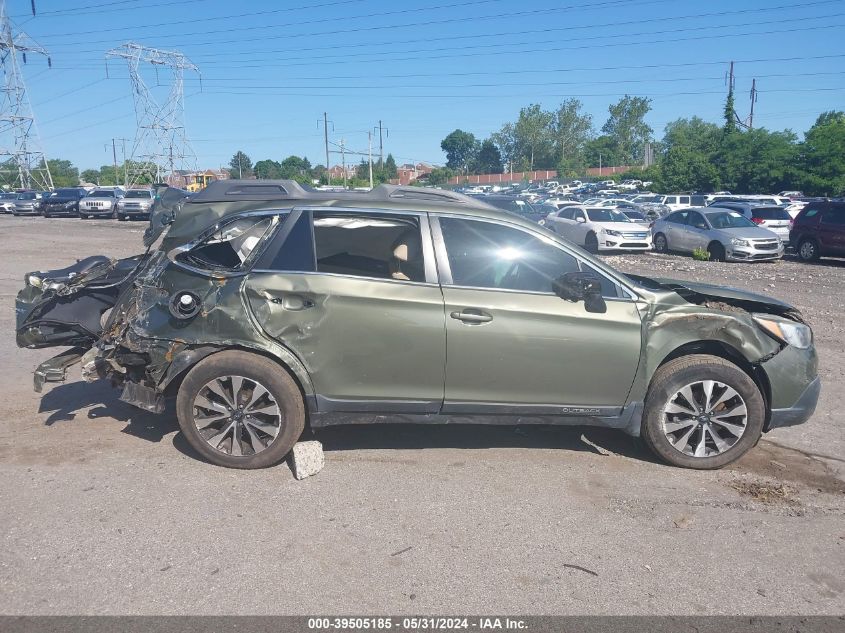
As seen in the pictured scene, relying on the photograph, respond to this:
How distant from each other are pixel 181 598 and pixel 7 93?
7193 cm

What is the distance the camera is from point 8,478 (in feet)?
15.0

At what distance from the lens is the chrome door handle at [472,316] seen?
15.2 ft

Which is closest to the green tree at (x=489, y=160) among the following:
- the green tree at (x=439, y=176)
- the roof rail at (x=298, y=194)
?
the green tree at (x=439, y=176)

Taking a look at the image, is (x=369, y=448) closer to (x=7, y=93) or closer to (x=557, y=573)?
(x=557, y=573)

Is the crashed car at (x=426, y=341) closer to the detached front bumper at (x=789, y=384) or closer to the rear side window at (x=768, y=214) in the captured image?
the detached front bumper at (x=789, y=384)

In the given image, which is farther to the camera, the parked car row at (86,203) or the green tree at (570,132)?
the green tree at (570,132)

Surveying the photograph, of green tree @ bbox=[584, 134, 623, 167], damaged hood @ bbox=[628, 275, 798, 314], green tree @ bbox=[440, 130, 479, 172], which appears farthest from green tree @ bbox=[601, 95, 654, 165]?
damaged hood @ bbox=[628, 275, 798, 314]

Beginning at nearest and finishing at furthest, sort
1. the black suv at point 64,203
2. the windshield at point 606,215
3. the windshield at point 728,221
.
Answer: the windshield at point 728,221, the windshield at point 606,215, the black suv at point 64,203

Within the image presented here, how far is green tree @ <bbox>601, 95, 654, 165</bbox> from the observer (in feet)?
399

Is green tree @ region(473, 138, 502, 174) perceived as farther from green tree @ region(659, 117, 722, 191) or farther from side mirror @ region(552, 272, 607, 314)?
side mirror @ region(552, 272, 607, 314)

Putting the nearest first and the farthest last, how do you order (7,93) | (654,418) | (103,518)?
(103,518) → (654,418) → (7,93)

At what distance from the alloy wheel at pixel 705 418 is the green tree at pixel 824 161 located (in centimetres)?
4471

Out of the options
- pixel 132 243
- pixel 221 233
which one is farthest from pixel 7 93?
pixel 221 233

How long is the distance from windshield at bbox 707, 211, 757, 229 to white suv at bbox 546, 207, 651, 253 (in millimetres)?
2003
